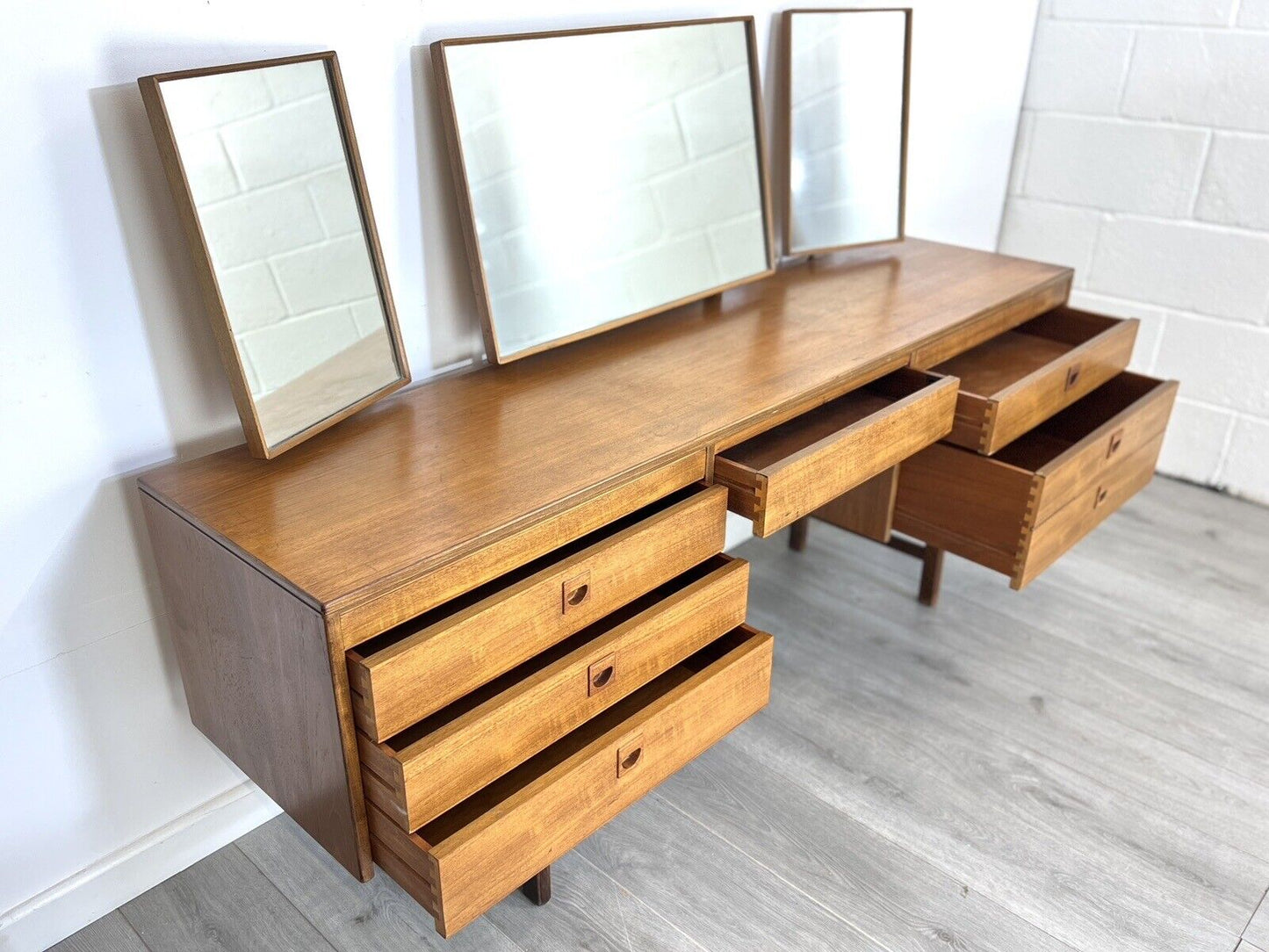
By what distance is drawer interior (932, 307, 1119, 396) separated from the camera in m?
1.79

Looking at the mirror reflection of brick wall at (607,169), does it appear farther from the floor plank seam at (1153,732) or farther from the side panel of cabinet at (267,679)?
the floor plank seam at (1153,732)

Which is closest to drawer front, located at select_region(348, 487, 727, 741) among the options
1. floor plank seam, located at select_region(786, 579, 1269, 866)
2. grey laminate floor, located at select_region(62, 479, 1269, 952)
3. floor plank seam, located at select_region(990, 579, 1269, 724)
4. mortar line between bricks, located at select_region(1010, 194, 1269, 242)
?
grey laminate floor, located at select_region(62, 479, 1269, 952)

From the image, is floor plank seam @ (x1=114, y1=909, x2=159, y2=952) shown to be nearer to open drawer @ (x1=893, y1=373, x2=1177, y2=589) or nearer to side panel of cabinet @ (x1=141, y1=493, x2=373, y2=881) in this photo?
side panel of cabinet @ (x1=141, y1=493, x2=373, y2=881)

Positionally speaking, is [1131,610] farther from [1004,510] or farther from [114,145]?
[114,145]

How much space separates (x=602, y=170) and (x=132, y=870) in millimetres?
1086

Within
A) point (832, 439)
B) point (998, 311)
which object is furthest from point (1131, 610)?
point (832, 439)

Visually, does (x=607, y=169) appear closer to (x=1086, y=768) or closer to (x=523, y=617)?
(x=523, y=617)

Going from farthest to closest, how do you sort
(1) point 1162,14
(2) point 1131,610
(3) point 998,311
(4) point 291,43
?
(1) point 1162,14 < (2) point 1131,610 < (3) point 998,311 < (4) point 291,43

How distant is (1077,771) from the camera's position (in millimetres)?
1588

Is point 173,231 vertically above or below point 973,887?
above

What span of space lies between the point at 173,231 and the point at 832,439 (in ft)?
2.55

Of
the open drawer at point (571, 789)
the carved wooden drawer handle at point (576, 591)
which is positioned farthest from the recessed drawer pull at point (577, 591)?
the open drawer at point (571, 789)

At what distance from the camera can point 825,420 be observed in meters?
1.51

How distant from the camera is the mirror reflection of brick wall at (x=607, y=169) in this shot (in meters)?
1.37
